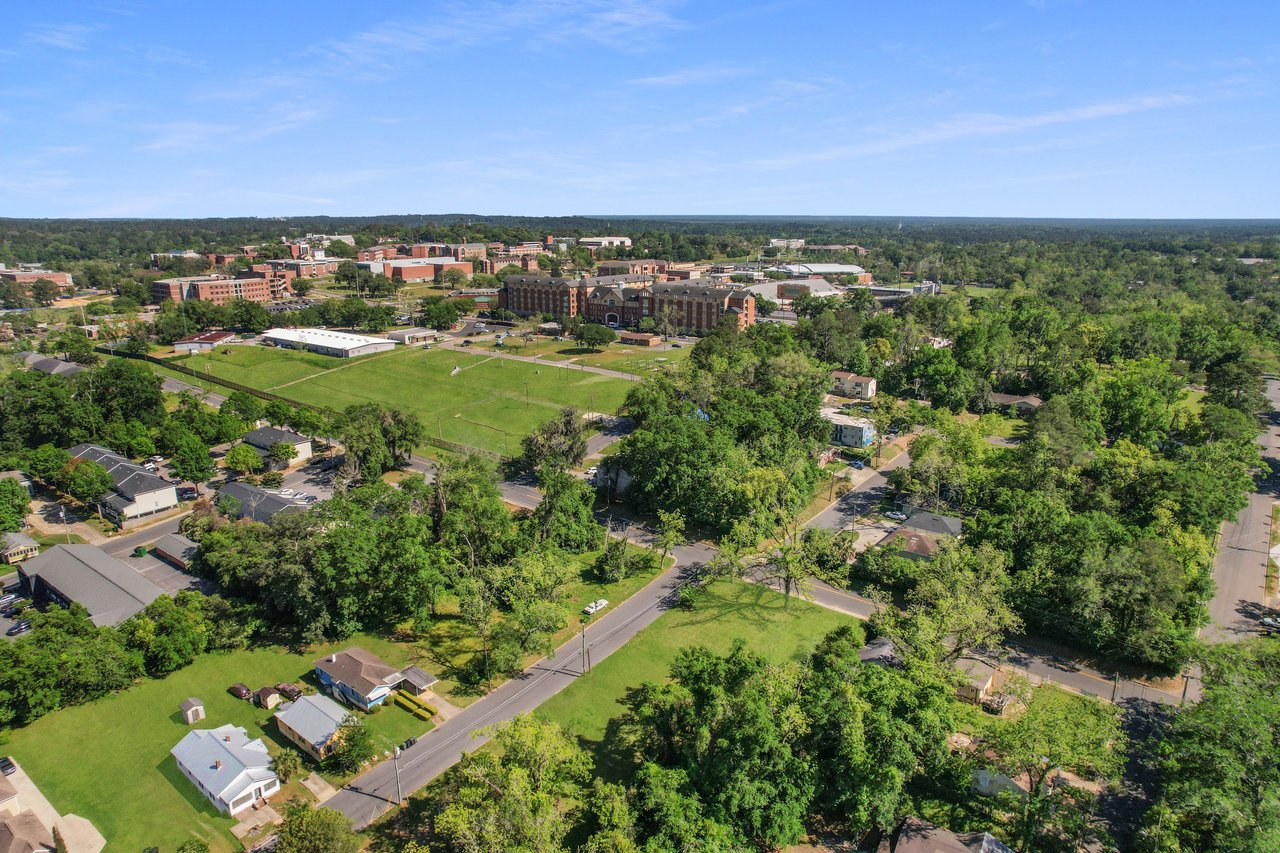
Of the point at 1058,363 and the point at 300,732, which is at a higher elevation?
the point at 1058,363

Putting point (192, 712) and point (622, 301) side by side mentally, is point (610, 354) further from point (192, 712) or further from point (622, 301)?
point (192, 712)

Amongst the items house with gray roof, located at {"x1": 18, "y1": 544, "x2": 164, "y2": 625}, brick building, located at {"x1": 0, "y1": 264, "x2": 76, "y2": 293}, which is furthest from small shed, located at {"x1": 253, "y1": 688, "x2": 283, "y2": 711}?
brick building, located at {"x1": 0, "y1": 264, "x2": 76, "y2": 293}

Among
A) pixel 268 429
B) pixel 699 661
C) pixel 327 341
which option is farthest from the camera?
pixel 327 341

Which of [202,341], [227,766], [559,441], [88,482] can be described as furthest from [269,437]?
[202,341]

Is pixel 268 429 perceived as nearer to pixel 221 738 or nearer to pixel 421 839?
pixel 221 738

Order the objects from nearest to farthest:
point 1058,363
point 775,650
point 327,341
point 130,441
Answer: point 775,650 < point 130,441 < point 1058,363 < point 327,341

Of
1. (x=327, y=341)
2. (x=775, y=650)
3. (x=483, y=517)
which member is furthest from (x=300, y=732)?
(x=327, y=341)

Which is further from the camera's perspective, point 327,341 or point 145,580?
point 327,341

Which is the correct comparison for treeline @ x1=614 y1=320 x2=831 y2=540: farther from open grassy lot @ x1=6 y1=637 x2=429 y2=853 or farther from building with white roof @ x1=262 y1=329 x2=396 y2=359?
building with white roof @ x1=262 y1=329 x2=396 y2=359
